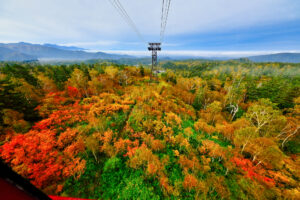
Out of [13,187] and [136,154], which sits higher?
[13,187]

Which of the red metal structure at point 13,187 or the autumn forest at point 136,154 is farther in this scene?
the autumn forest at point 136,154

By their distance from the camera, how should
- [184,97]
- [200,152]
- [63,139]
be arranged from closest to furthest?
[63,139]
[200,152]
[184,97]

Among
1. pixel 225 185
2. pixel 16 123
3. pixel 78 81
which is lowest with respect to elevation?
pixel 225 185

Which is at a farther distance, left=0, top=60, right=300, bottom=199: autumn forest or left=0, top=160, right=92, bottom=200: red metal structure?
left=0, top=60, right=300, bottom=199: autumn forest

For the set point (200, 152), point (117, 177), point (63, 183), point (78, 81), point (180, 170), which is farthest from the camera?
point (78, 81)

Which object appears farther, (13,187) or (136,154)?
(136,154)

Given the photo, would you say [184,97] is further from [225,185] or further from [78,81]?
[78,81]

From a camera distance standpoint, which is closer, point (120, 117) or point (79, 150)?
point (79, 150)

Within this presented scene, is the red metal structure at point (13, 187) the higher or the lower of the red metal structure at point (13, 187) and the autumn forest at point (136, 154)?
the higher

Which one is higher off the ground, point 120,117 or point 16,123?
point 16,123

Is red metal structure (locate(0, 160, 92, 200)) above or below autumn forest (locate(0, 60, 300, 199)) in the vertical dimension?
above

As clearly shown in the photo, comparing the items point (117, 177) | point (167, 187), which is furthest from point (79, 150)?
point (167, 187)
